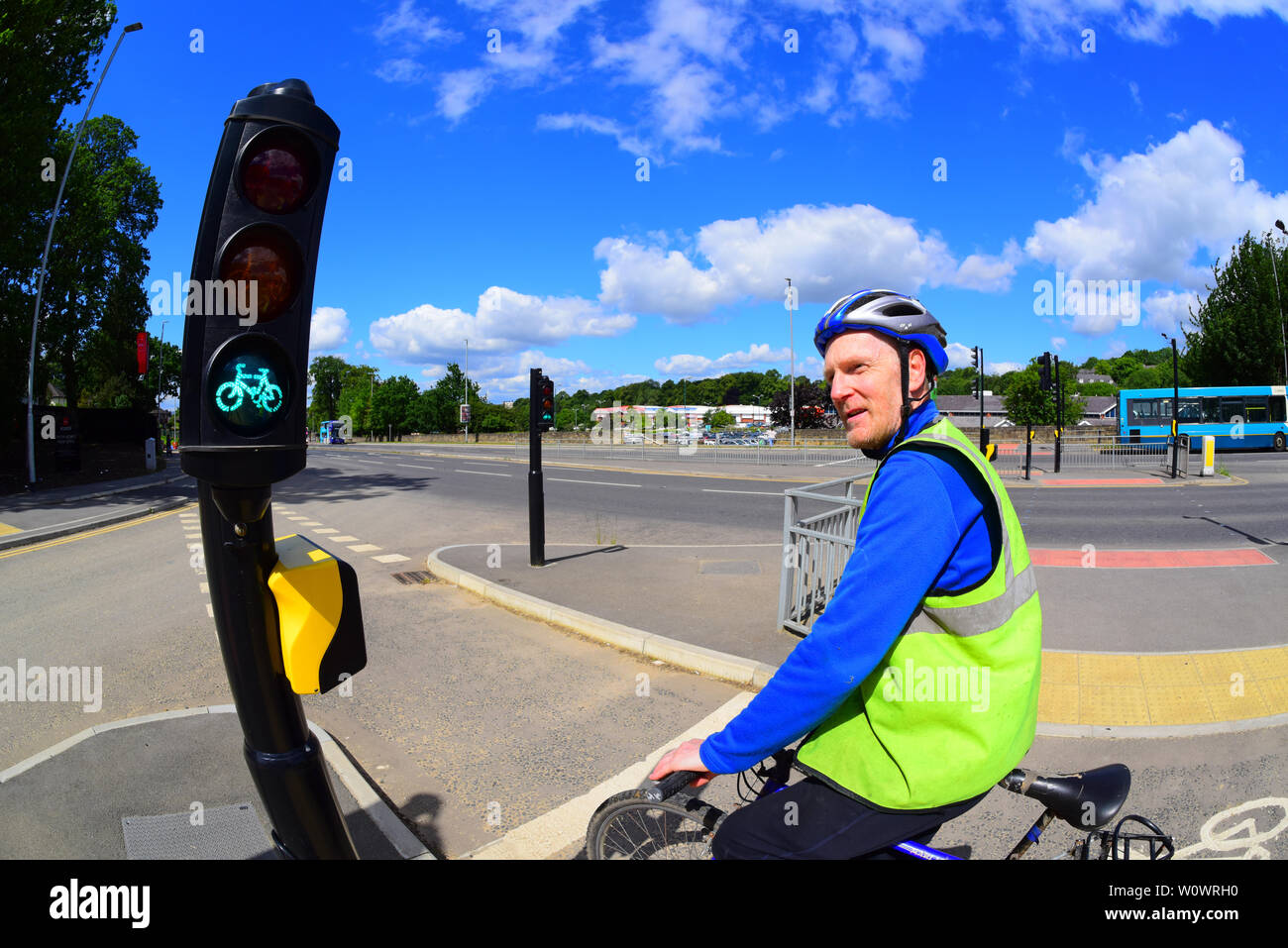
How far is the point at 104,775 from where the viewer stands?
3873mm

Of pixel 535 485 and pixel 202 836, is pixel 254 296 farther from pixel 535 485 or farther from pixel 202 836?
pixel 535 485

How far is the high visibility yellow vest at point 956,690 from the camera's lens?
62.1 inches

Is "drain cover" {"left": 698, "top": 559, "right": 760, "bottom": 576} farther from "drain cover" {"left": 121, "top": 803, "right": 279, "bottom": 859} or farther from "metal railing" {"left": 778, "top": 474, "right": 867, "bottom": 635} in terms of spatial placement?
"drain cover" {"left": 121, "top": 803, "right": 279, "bottom": 859}

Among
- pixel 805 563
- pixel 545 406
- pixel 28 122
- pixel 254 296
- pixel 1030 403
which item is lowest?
pixel 805 563

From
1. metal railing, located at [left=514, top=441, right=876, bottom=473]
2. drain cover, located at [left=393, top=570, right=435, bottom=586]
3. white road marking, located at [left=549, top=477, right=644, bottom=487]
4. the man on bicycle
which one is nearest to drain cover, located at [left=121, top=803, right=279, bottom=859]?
the man on bicycle

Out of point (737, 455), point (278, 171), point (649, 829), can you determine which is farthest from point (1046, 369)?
point (278, 171)

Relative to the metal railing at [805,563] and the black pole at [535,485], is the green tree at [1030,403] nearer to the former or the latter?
the black pole at [535,485]

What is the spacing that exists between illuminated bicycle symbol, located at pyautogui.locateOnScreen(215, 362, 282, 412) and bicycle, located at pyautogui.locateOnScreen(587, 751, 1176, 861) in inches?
51.8

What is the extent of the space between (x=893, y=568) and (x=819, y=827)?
0.68 metres

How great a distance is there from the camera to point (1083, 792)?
1.83 metres

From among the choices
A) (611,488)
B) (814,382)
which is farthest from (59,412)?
(814,382)
